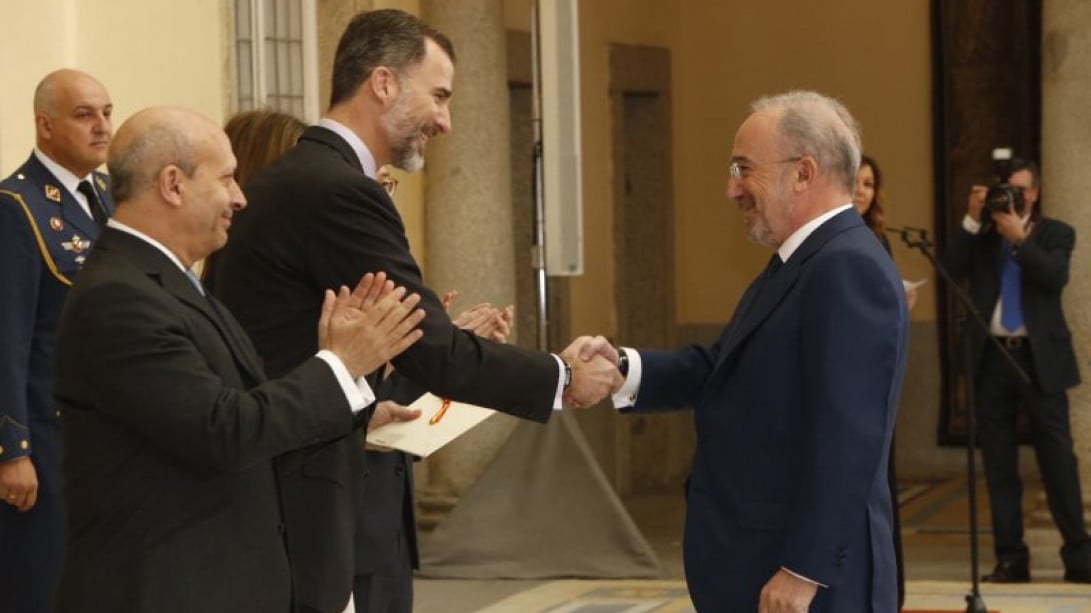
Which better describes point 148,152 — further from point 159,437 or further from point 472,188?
point 472,188

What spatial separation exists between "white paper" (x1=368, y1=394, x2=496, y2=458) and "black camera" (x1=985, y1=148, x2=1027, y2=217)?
4415 mm

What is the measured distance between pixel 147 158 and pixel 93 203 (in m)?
2.21

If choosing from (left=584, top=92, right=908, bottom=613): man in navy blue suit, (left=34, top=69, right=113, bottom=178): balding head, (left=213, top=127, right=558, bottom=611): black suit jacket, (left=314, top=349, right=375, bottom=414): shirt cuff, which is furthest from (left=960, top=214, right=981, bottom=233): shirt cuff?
(left=314, top=349, right=375, bottom=414): shirt cuff

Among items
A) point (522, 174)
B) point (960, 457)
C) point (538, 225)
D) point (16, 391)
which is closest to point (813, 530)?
point (16, 391)

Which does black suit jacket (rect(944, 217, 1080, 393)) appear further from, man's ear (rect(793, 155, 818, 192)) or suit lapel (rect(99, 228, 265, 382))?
suit lapel (rect(99, 228, 265, 382))

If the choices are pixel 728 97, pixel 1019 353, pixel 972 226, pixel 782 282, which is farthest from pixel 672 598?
pixel 728 97

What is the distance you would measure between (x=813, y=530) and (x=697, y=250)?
9.74 m

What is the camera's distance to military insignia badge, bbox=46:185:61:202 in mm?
5555

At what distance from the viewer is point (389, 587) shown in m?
4.46

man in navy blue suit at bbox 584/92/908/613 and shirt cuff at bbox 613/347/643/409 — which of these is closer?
man in navy blue suit at bbox 584/92/908/613

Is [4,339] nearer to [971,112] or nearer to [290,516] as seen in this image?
[290,516]

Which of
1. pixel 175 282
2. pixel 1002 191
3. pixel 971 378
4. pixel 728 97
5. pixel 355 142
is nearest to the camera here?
pixel 175 282

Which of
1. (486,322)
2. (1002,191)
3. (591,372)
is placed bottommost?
(591,372)

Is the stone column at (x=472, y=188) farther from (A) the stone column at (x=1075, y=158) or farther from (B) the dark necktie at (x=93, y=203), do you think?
(B) the dark necktie at (x=93, y=203)
